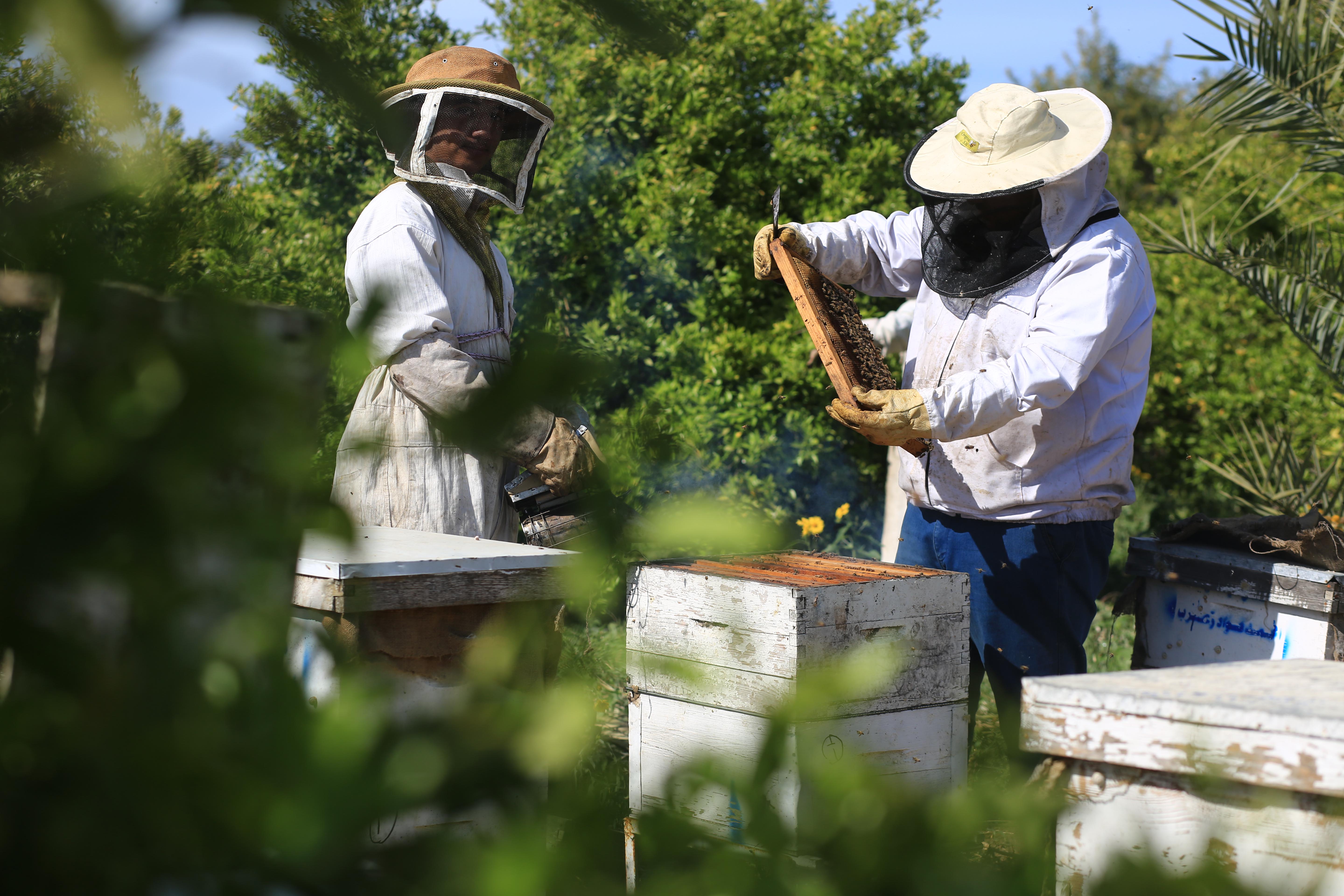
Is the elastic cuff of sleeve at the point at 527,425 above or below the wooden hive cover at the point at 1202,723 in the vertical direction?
above

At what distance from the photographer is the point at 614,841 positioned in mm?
494

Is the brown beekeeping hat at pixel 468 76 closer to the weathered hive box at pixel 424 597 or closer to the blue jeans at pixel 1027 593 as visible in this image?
the weathered hive box at pixel 424 597

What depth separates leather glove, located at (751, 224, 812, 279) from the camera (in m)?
2.86

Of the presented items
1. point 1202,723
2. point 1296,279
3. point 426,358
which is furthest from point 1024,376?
point 1296,279

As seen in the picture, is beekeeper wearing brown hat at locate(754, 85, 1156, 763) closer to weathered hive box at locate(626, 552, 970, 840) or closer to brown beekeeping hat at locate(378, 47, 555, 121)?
weathered hive box at locate(626, 552, 970, 840)

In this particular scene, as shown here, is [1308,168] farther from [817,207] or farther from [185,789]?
[185,789]

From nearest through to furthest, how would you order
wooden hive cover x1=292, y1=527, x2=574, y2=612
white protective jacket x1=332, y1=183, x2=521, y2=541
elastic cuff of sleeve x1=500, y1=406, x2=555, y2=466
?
elastic cuff of sleeve x1=500, y1=406, x2=555, y2=466, wooden hive cover x1=292, y1=527, x2=574, y2=612, white protective jacket x1=332, y1=183, x2=521, y2=541

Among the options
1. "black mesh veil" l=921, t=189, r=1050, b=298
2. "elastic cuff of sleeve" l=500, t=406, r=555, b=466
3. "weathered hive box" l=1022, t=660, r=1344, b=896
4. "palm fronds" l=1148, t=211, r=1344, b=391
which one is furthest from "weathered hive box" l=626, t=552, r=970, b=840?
"palm fronds" l=1148, t=211, r=1344, b=391

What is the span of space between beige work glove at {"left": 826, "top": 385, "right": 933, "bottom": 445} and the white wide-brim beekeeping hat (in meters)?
0.48

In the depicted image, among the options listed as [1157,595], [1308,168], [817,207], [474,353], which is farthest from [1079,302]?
[817,207]

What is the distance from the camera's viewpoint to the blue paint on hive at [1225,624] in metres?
2.58

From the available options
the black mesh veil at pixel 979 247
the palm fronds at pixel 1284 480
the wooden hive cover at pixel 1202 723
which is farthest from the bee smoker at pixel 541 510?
the palm fronds at pixel 1284 480

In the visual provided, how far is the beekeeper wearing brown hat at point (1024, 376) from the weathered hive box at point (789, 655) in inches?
12.7

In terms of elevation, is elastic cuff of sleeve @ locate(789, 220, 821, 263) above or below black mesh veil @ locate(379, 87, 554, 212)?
below
